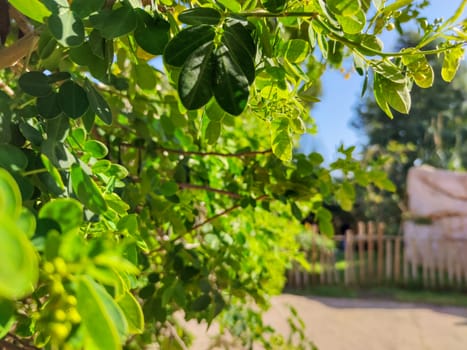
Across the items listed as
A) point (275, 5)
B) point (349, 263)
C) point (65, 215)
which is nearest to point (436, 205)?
point (349, 263)

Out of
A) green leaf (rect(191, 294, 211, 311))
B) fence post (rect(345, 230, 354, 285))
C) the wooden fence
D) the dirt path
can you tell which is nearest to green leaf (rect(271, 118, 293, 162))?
green leaf (rect(191, 294, 211, 311))

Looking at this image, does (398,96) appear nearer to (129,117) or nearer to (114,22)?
(114,22)

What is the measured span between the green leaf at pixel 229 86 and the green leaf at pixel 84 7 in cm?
13

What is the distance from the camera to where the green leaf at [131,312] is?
410mm

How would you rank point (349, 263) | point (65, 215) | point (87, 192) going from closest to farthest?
point (65, 215), point (87, 192), point (349, 263)

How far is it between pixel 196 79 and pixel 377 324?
5691mm

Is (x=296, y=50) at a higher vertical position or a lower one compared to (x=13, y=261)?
higher

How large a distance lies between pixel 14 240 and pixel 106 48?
40 centimetres

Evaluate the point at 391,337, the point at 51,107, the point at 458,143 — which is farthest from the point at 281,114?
the point at 458,143

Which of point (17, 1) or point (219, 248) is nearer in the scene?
point (17, 1)

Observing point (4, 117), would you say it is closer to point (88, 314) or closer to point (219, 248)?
point (88, 314)

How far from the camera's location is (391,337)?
503 cm

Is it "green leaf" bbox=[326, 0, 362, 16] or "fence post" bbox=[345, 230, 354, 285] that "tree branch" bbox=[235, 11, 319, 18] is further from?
"fence post" bbox=[345, 230, 354, 285]

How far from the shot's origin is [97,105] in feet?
1.98
